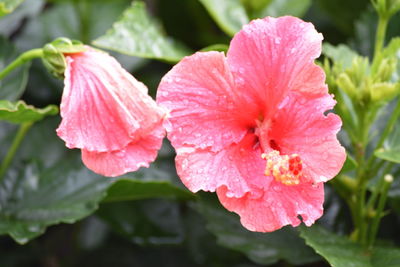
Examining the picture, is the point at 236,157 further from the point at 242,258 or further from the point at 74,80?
the point at 242,258

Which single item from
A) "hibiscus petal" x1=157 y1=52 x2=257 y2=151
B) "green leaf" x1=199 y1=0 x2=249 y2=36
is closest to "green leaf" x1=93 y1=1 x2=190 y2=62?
"green leaf" x1=199 y1=0 x2=249 y2=36

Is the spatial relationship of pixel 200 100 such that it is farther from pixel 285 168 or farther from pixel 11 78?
pixel 11 78

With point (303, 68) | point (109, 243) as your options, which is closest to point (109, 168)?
point (303, 68)

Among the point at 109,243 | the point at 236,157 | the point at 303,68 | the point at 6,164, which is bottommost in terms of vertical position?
the point at 109,243

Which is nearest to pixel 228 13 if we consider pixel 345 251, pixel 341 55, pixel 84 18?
pixel 341 55

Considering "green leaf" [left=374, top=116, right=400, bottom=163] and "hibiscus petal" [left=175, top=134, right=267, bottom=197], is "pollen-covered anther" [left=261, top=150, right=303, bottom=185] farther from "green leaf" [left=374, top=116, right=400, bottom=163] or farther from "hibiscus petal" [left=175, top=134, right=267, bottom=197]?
"green leaf" [left=374, top=116, right=400, bottom=163]

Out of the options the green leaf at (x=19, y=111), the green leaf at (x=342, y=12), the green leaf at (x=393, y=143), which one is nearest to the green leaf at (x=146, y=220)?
the green leaf at (x=19, y=111)
